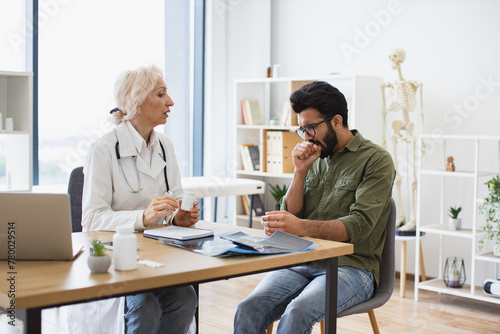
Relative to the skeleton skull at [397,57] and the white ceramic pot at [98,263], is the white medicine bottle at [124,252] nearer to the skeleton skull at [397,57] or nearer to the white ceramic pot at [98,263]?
the white ceramic pot at [98,263]

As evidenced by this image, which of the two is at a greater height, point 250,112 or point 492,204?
point 250,112

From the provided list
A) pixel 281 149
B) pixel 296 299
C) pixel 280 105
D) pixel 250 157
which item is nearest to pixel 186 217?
pixel 296 299

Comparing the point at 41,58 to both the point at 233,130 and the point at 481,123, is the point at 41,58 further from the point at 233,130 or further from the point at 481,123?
the point at 481,123

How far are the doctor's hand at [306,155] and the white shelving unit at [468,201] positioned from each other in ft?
5.71

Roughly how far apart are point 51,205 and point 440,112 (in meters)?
3.41

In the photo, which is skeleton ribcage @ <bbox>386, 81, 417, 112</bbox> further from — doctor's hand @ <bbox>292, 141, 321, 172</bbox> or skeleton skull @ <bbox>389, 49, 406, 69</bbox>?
doctor's hand @ <bbox>292, 141, 321, 172</bbox>

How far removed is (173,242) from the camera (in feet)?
6.40

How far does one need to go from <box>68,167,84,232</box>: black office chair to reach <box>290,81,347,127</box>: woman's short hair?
1110 mm

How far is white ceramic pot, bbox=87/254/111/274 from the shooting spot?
4.94 feet

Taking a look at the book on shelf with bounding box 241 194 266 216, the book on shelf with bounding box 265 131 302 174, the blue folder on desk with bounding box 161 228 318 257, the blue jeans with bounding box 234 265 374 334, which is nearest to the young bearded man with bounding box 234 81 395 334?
the blue jeans with bounding box 234 265 374 334

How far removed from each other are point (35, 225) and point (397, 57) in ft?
10.4

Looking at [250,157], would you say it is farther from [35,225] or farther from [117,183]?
[35,225]

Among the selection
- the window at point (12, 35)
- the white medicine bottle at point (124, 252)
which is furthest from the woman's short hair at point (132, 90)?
the window at point (12, 35)

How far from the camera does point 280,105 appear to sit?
18.1 ft
